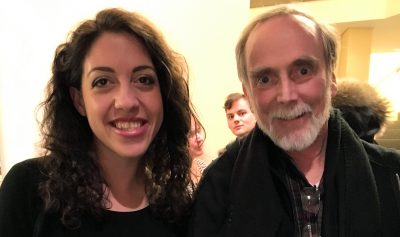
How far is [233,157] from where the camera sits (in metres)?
1.34

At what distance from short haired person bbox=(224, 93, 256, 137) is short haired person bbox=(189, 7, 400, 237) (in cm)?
133

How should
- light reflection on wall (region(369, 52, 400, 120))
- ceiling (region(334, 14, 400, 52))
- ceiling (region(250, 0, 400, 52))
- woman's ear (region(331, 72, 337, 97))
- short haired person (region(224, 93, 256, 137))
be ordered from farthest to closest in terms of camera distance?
1. light reflection on wall (region(369, 52, 400, 120))
2. ceiling (region(334, 14, 400, 52))
3. ceiling (region(250, 0, 400, 52))
4. short haired person (region(224, 93, 256, 137))
5. woman's ear (region(331, 72, 337, 97))

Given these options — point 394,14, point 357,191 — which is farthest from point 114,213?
point 394,14

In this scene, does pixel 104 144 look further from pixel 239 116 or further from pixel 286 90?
pixel 239 116

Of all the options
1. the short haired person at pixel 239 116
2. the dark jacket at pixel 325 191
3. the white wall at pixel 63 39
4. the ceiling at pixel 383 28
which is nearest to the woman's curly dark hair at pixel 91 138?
the dark jacket at pixel 325 191

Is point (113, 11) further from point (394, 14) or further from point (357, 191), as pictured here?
point (394, 14)

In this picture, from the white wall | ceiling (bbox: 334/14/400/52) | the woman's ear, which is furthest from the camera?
ceiling (bbox: 334/14/400/52)

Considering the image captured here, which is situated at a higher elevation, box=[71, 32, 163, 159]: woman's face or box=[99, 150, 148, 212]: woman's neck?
box=[71, 32, 163, 159]: woman's face

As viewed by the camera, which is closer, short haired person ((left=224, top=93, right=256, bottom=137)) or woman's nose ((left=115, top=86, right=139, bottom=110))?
woman's nose ((left=115, top=86, right=139, bottom=110))

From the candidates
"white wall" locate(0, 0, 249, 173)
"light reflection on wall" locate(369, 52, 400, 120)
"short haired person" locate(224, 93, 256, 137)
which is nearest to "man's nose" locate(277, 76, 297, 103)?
"white wall" locate(0, 0, 249, 173)

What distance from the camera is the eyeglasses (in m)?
1.16

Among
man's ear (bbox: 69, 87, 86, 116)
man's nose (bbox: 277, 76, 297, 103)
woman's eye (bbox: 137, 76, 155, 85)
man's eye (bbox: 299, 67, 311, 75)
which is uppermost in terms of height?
man's eye (bbox: 299, 67, 311, 75)

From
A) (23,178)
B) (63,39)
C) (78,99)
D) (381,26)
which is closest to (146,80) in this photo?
(78,99)

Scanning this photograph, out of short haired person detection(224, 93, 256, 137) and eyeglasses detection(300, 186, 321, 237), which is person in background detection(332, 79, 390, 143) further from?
short haired person detection(224, 93, 256, 137)
